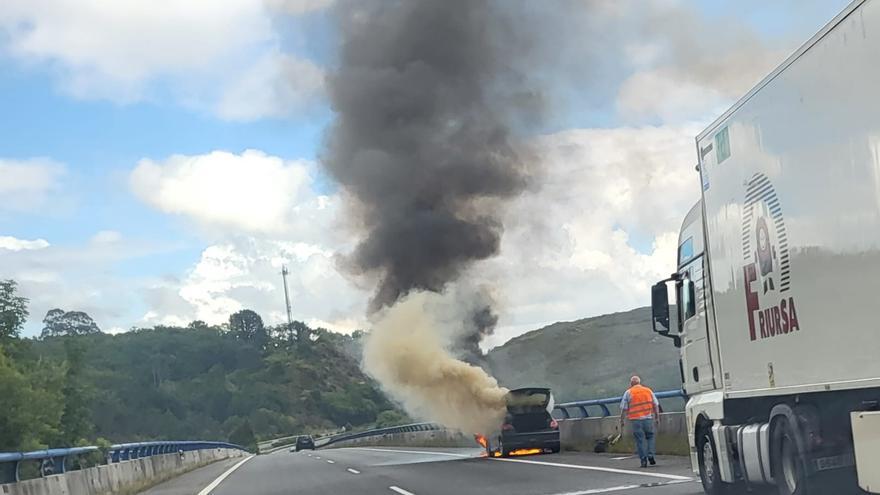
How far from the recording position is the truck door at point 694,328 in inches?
411

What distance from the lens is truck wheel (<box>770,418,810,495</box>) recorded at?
310 inches

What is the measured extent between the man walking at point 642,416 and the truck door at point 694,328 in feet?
14.5

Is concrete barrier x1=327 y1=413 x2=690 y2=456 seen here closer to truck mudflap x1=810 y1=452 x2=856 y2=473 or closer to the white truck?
the white truck

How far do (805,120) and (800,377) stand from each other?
6.48 feet

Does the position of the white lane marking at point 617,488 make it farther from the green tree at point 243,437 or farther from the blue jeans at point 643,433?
the green tree at point 243,437

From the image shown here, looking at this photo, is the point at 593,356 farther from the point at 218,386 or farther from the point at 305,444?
the point at 218,386

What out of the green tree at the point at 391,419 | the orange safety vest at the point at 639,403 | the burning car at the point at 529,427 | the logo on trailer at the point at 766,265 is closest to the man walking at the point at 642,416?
the orange safety vest at the point at 639,403

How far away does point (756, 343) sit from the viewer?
843 centimetres

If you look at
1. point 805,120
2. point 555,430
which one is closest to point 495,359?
point 555,430

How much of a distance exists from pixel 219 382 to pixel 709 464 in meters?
122

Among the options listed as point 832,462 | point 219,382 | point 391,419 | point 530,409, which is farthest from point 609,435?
point 219,382

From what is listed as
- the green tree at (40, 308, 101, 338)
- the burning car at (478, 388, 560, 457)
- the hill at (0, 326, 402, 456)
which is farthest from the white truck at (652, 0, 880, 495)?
the green tree at (40, 308, 101, 338)

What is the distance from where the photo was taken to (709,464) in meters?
10.6

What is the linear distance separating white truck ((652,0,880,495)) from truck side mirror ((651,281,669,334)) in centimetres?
94
